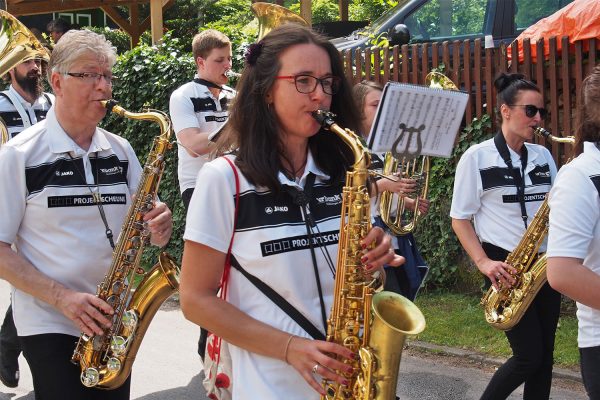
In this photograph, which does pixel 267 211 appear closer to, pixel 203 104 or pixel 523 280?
pixel 523 280

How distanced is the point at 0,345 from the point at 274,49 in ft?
13.1

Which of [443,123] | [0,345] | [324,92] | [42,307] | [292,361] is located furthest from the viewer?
[0,345]

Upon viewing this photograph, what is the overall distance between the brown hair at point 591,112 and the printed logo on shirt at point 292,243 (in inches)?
47.6

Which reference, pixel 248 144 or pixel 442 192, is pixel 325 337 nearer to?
pixel 248 144

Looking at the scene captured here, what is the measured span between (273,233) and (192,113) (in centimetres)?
382

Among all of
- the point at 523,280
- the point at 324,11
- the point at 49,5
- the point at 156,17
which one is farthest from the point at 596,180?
the point at 324,11

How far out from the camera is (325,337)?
2.63m

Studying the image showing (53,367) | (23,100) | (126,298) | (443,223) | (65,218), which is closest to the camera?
(53,367)

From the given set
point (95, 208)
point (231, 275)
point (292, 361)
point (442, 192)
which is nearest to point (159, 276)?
point (95, 208)

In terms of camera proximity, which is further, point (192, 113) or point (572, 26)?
point (572, 26)

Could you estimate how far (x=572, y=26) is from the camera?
7.25 m

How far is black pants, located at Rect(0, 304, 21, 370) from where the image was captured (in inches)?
230

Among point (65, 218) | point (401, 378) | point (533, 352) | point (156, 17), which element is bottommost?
point (401, 378)

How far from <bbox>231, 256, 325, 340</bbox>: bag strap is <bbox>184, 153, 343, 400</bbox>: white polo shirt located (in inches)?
0.4
